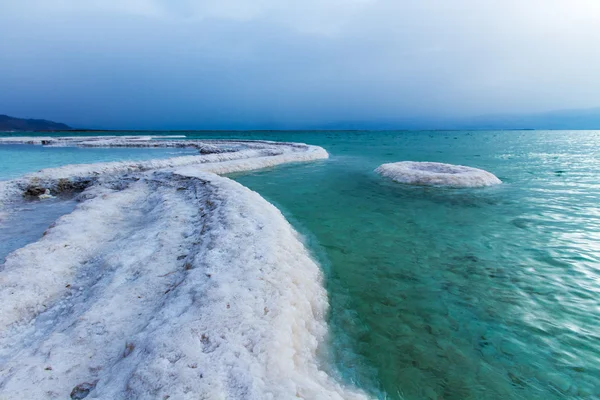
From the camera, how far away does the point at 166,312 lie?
389cm

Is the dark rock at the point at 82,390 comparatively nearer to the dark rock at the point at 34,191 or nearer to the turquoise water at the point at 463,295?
the turquoise water at the point at 463,295

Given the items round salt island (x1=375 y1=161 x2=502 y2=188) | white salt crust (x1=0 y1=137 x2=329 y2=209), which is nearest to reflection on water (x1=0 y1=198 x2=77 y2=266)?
white salt crust (x1=0 y1=137 x2=329 y2=209)

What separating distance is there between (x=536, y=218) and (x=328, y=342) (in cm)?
933

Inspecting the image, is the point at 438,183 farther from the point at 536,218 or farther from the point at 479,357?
the point at 479,357

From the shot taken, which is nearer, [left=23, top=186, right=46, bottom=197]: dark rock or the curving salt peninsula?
the curving salt peninsula

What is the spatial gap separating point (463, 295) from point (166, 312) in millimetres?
5031

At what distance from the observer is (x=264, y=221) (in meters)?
7.44

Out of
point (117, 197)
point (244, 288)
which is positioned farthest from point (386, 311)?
point (117, 197)

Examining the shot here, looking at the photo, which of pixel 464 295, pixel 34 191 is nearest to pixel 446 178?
pixel 464 295

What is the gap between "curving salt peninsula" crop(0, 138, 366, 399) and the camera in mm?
2924

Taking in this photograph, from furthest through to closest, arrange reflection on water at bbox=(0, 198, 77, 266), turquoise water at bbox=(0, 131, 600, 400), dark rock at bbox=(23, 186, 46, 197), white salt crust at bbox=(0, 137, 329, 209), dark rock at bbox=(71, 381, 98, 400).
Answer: white salt crust at bbox=(0, 137, 329, 209)
dark rock at bbox=(23, 186, 46, 197)
reflection on water at bbox=(0, 198, 77, 266)
turquoise water at bbox=(0, 131, 600, 400)
dark rock at bbox=(71, 381, 98, 400)

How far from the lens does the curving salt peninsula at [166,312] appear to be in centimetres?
292

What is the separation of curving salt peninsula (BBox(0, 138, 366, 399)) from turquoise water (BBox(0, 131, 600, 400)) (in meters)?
0.63

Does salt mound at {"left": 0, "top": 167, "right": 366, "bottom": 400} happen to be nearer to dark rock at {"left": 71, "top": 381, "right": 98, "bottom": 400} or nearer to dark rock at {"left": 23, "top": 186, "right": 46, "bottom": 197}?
dark rock at {"left": 71, "top": 381, "right": 98, "bottom": 400}
